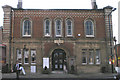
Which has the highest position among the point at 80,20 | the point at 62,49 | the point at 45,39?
the point at 80,20

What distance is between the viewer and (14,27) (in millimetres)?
19438

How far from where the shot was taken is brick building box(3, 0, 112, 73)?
18969 millimetres

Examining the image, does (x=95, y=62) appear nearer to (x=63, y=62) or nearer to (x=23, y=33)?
(x=63, y=62)

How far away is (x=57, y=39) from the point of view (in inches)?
756

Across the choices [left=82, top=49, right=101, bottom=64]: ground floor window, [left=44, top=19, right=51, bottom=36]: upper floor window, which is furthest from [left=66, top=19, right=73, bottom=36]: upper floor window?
[left=82, top=49, right=101, bottom=64]: ground floor window

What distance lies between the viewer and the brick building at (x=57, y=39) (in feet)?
62.2

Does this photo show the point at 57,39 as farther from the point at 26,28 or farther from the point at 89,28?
the point at 89,28

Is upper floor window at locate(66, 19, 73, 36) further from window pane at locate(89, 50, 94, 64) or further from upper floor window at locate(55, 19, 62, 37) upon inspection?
window pane at locate(89, 50, 94, 64)

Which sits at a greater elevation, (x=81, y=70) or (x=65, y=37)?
(x=65, y=37)

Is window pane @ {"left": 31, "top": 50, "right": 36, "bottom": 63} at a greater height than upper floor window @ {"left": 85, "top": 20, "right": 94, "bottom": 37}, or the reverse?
upper floor window @ {"left": 85, "top": 20, "right": 94, "bottom": 37}

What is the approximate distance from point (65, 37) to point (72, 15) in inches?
128

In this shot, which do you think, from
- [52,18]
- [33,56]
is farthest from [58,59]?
[52,18]

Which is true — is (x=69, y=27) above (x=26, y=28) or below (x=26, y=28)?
above

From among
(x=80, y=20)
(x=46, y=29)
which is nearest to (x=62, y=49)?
(x=46, y=29)
